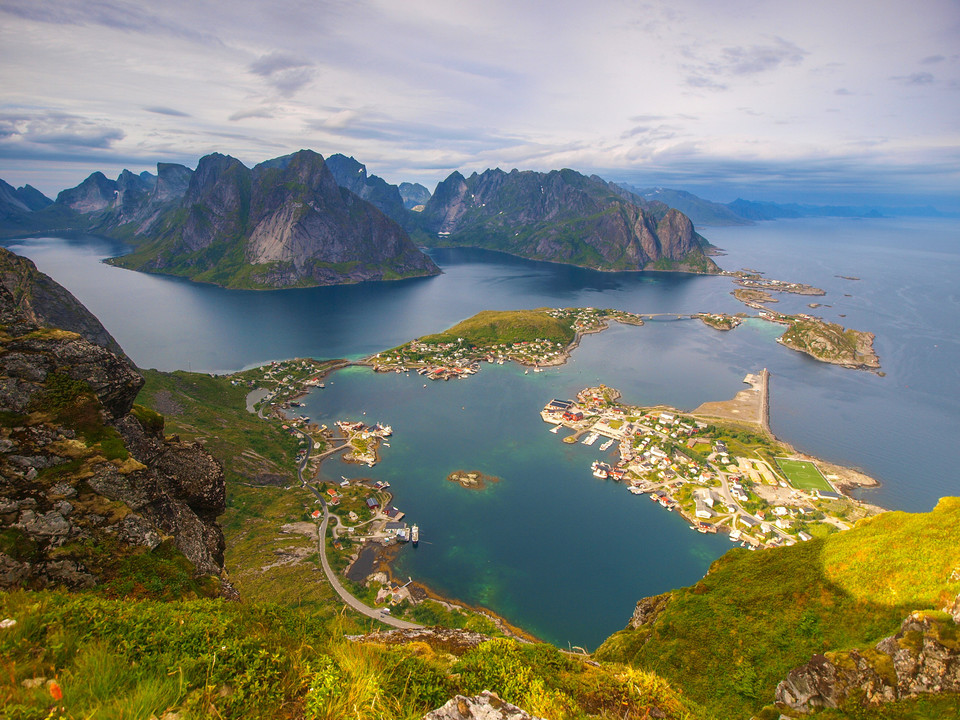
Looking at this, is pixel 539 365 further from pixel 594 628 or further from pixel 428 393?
pixel 594 628

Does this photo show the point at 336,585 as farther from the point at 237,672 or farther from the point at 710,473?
the point at 710,473

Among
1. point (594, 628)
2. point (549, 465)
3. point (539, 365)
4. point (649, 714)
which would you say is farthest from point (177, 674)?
point (539, 365)

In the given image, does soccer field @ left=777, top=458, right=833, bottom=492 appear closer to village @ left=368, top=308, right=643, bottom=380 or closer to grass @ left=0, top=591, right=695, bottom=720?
village @ left=368, top=308, right=643, bottom=380

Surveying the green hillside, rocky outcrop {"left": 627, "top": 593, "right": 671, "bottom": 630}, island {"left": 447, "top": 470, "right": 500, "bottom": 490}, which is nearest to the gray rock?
the green hillside

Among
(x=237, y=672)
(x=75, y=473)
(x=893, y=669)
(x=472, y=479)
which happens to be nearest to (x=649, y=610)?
(x=893, y=669)

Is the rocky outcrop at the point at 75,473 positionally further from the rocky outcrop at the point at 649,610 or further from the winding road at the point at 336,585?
the rocky outcrop at the point at 649,610

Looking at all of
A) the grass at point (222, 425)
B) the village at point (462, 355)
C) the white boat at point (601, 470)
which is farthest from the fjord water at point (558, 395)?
the grass at point (222, 425)
